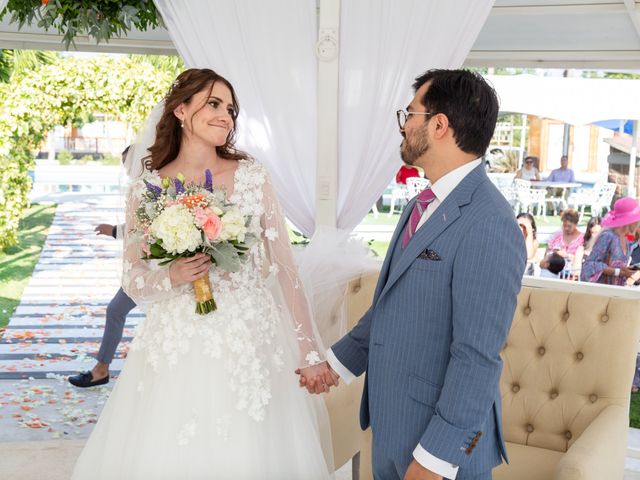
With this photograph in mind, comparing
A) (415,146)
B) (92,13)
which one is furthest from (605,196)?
(415,146)

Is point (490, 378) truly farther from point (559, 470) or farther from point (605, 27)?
point (605, 27)

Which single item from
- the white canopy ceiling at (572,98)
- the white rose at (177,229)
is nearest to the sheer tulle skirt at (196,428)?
the white rose at (177,229)

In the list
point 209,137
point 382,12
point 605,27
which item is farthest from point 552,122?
point 209,137

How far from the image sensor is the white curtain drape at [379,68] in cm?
317

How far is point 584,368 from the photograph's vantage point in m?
2.60

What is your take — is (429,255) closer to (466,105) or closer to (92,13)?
(466,105)

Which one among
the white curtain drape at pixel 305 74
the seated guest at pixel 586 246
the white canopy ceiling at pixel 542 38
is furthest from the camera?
the seated guest at pixel 586 246

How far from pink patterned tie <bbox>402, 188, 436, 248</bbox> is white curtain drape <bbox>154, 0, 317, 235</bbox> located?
67.2 inches

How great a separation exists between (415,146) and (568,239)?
4.89 meters

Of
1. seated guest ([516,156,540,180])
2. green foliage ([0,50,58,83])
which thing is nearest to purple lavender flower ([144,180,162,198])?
green foliage ([0,50,58,83])

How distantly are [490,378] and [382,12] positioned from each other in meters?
2.14

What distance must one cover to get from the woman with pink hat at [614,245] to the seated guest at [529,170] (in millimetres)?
5677

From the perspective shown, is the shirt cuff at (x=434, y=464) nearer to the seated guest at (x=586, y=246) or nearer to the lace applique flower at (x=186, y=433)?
the lace applique flower at (x=186, y=433)

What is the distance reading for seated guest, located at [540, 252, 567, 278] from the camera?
18.1ft
